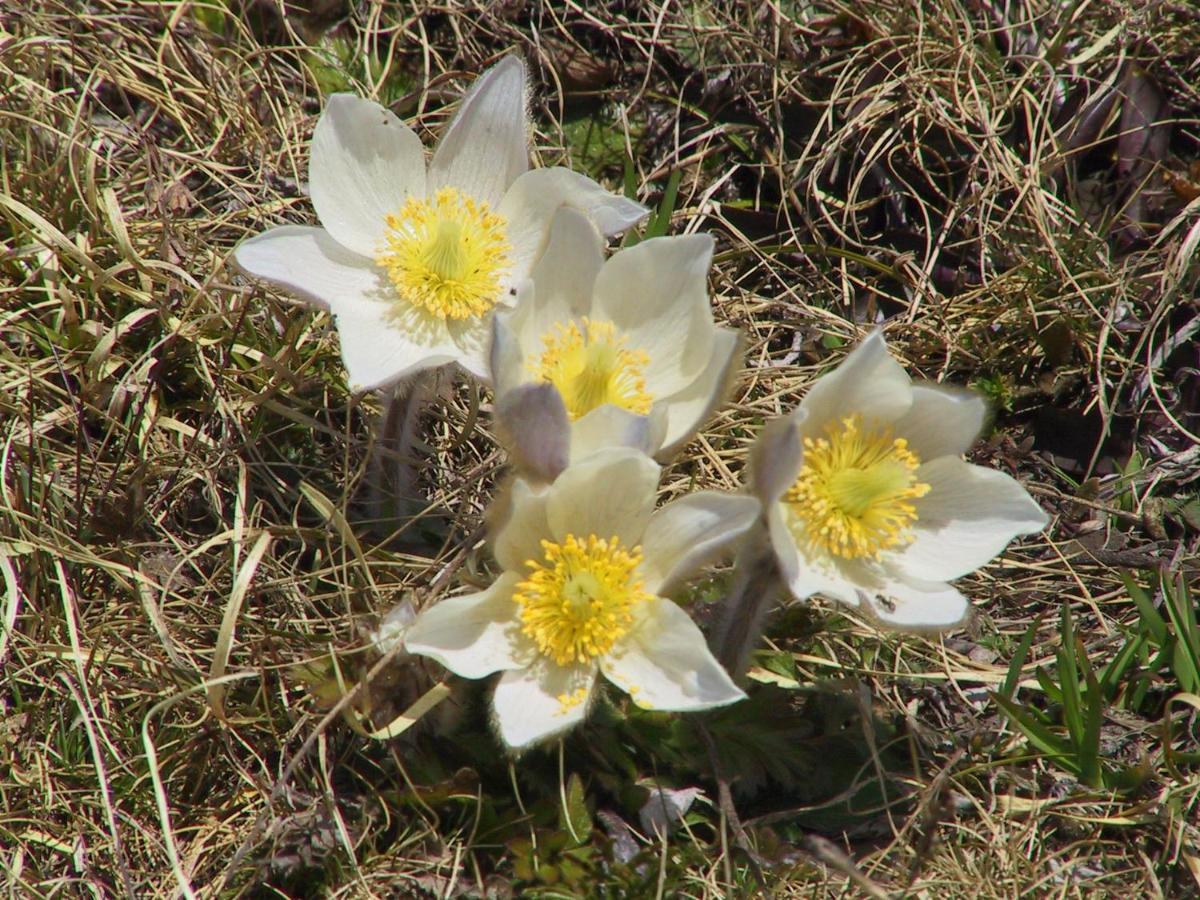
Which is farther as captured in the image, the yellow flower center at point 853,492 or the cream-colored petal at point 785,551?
the yellow flower center at point 853,492

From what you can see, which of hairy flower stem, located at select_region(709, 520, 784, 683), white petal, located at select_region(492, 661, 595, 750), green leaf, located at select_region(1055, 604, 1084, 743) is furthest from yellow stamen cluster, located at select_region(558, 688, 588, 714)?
green leaf, located at select_region(1055, 604, 1084, 743)

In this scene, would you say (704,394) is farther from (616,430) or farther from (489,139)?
(489,139)

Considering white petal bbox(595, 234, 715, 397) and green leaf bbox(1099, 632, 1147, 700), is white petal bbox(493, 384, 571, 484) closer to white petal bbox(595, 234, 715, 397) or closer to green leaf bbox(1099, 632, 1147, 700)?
white petal bbox(595, 234, 715, 397)

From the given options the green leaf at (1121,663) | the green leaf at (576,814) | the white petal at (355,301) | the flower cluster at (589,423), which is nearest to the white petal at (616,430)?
the flower cluster at (589,423)

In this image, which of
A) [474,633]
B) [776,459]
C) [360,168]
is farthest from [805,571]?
[360,168]

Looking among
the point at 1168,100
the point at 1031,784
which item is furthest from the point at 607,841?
the point at 1168,100

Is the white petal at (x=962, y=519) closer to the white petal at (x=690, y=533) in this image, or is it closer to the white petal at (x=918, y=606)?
the white petal at (x=918, y=606)

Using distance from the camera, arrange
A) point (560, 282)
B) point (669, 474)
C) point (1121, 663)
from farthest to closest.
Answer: point (669, 474) → point (1121, 663) → point (560, 282)
